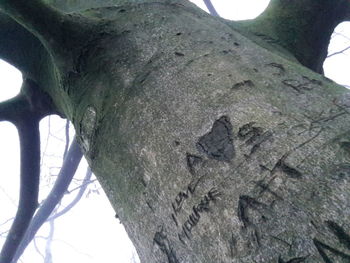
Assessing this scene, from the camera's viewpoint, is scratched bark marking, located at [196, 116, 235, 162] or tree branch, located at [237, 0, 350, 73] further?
tree branch, located at [237, 0, 350, 73]

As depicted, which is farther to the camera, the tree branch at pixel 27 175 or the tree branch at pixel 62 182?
the tree branch at pixel 62 182

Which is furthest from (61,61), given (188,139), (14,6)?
(188,139)

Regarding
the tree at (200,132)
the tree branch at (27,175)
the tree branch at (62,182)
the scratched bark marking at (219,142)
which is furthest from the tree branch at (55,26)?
the tree branch at (62,182)

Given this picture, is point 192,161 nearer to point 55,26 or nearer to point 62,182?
point 55,26

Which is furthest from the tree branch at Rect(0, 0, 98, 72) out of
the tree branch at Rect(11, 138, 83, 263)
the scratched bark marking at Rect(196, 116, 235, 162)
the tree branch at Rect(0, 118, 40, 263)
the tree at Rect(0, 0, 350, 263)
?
the tree branch at Rect(11, 138, 83, 263)

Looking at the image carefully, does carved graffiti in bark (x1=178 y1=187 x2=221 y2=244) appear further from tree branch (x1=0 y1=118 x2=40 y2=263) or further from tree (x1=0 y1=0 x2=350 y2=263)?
tree branch (x1=0 y1=118 x2=40 y2=263)

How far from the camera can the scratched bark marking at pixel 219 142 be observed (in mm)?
506

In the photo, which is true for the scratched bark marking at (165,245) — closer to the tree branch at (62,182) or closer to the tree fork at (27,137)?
the tree fork at (27,137)

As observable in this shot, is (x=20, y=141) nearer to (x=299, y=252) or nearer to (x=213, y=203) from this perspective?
(x=213, y=203)

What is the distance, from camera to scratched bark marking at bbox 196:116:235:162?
51cm

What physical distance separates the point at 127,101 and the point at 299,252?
0.41 metres

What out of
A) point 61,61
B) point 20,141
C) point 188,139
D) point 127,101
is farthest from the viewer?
point 20,141

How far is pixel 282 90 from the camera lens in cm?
57

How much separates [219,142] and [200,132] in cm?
4
